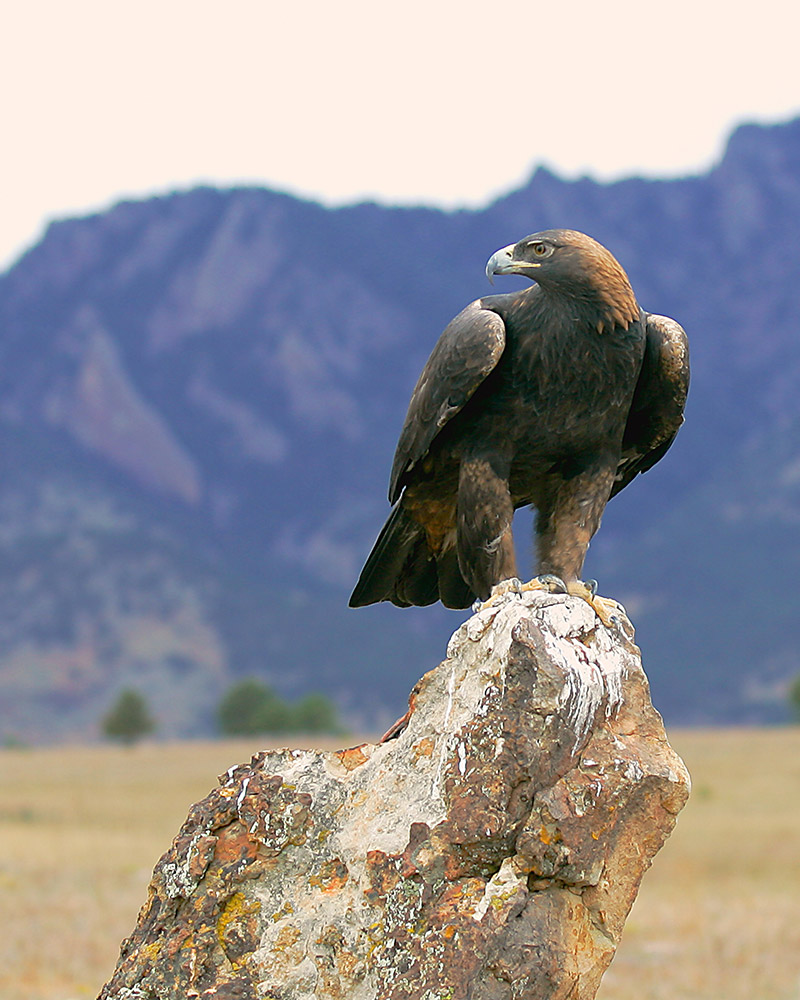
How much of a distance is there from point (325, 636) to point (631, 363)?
463 ft

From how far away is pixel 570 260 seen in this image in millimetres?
5543

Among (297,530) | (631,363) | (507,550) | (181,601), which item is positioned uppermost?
(297,530)

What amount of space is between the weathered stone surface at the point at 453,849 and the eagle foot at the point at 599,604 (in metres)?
0.23

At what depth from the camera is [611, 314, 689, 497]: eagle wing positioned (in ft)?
20.0

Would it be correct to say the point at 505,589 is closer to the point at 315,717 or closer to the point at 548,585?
the point at 548,585

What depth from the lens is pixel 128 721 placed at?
62.1 metres

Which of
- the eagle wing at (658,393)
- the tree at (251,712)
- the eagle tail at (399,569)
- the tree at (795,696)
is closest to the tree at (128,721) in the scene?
the tree at (251,712)

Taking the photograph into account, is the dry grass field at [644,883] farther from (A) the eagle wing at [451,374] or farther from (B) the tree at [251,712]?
(B) the tree at [251,712]

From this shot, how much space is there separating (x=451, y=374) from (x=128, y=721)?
59.2 metres

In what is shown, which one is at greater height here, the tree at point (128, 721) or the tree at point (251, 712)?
the tree at point (251, 712)

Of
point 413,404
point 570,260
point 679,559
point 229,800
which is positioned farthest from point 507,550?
point 679,559

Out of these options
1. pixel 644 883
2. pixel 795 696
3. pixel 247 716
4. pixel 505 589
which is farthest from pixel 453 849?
pixel 247 716

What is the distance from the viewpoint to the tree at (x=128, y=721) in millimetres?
62000

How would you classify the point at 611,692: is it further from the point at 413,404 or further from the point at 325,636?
the point at 325,636
